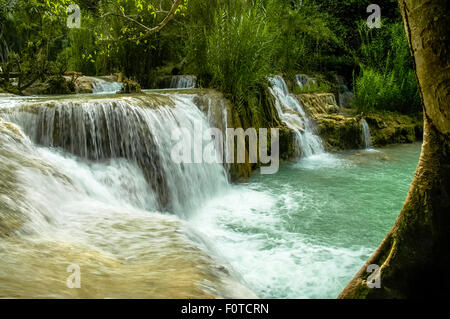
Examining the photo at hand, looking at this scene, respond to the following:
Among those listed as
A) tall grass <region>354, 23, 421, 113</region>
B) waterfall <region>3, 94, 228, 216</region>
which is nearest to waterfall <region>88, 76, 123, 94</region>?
waterfall <region>3, 94, 228, 216</region>

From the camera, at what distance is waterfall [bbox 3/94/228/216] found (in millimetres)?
4008

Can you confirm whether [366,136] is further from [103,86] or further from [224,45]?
[103,86]

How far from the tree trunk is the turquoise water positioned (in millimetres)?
1044

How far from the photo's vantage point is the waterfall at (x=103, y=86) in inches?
306

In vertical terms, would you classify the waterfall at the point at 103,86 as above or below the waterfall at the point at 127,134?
above

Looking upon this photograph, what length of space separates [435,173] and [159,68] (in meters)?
8.73

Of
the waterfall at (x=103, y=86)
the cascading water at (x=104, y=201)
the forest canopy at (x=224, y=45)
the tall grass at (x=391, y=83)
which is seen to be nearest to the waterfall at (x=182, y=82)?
the forest canopy at (x=224, y=45)

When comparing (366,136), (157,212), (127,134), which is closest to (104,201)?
(157,212)

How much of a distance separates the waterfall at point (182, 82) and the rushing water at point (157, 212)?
294cm

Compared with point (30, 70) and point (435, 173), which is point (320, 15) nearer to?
point (30, 70)

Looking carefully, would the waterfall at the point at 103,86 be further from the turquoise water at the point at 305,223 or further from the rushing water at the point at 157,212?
the turquoise water at the point at 305,223

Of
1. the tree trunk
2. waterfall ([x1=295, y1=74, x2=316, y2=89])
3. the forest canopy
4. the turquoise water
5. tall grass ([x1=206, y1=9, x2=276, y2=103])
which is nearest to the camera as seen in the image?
the tree trunk

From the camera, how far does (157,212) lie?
4.15 metres

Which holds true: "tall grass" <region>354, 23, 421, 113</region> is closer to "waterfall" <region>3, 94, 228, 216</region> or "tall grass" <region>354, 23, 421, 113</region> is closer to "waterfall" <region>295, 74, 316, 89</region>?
"waterfall" <region>295, 74, 316, 89</region>
